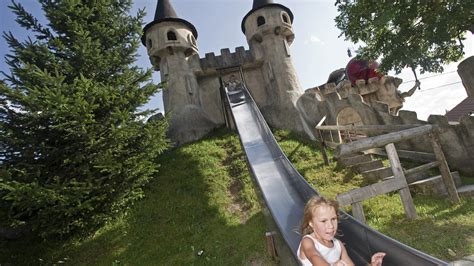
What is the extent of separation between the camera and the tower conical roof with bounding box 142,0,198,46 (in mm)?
16922

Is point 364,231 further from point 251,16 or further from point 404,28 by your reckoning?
point 251,16

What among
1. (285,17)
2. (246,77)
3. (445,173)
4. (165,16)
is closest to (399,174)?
(445,173)

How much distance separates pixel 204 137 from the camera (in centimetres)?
1530

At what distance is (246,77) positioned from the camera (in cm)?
1775

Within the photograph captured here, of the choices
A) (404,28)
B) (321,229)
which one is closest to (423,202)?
(321,229)

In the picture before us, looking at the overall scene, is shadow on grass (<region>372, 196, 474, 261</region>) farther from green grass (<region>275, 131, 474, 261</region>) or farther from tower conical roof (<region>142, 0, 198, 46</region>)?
tower conical roof (<region>142, 0, 198, 46</region>)

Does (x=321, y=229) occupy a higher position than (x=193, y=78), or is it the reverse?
(x=193, y=78)

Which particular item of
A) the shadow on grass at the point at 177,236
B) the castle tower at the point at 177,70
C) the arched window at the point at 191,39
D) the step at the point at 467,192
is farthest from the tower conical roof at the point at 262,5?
the step at the point at 467,192

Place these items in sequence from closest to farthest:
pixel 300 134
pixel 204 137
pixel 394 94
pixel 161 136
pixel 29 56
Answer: pixel 29 56 < pixel 161 136 < pixel 300 134 < pixel 204 137 < pixel 394 94

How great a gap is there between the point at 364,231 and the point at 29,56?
8470mm

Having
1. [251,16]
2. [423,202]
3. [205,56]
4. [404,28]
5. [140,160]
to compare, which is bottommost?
[423,202]

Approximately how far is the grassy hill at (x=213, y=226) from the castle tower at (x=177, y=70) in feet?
16.5

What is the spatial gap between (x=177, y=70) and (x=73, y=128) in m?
11.0

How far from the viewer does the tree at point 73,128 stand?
5.47 m
